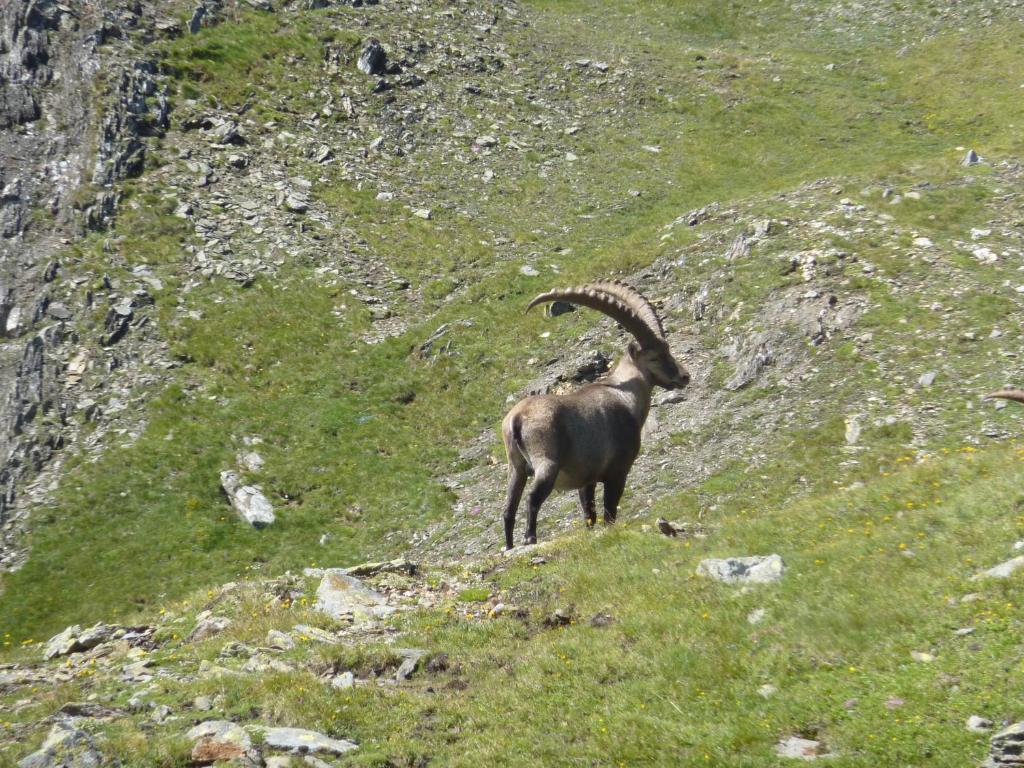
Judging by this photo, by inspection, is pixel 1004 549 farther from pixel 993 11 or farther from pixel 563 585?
pixel 993 11

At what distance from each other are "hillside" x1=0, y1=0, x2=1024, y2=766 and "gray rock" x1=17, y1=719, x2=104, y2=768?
23 centimetres

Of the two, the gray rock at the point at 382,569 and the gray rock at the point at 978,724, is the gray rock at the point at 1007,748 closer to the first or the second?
the gray rock at the point at 978,724

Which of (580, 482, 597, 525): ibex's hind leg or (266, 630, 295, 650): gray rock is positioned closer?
(266, 630, 295, 650): gray rock

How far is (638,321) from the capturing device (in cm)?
1827

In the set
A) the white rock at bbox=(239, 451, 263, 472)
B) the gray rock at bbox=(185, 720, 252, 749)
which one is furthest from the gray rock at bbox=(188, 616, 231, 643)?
the white rock at bbox=(239, 451, 263, 472)

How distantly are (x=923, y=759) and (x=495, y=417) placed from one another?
75.6ft

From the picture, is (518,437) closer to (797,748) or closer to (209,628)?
(209,628)

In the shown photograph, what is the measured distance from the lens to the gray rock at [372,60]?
52969 mm

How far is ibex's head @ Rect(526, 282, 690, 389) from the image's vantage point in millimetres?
18109

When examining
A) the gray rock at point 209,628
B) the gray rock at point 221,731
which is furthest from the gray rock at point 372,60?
the gray rock at point 221,731

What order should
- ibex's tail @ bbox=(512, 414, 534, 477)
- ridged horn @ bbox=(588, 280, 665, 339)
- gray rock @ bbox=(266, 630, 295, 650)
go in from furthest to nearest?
ridged horn @ bbox=(588, 280, 665, 339), ibex's tail @ bbox=(512, 414, 534, 477), gray rock @ bbox=(266, 630, 295, 650)

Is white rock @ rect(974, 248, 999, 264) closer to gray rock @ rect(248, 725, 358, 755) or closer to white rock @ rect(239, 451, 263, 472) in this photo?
white rock @ rect(239, 451, 263, 472)

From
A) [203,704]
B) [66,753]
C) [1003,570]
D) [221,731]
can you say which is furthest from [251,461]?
[1003,570]

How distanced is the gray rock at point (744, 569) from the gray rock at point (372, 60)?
47779mm
